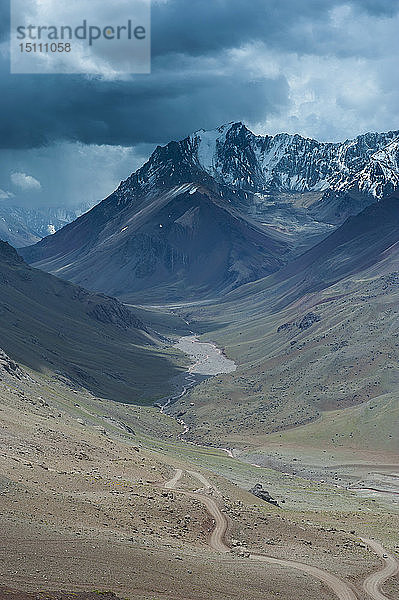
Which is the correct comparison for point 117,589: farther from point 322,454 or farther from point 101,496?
point 322,454

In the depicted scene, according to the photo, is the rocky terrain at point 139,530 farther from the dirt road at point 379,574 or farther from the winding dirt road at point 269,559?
the dirt road at point 379,574

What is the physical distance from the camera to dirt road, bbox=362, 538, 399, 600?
66.3 metres

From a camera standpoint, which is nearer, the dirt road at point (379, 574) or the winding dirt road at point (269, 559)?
the winding dirt road at point (269, 559)

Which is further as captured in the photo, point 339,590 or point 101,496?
point 101,496

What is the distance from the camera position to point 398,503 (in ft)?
446

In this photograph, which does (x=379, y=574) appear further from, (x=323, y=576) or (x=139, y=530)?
(x=139, y=530)

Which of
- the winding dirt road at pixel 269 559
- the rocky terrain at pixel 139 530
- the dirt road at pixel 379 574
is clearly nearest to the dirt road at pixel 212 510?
the winding dirt road at pixel 269 559

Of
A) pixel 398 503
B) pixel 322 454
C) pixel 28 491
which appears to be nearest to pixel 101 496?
pixel 28 491

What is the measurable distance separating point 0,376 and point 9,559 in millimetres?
107927

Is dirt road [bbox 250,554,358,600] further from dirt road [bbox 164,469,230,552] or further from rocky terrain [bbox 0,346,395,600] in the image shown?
dirt road [bbox 164,469,230,552]

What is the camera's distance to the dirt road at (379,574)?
2610 inches

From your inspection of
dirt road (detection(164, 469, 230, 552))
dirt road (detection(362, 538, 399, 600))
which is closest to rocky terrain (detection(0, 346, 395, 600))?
dirt road (detection(164, 469, 230, 552))

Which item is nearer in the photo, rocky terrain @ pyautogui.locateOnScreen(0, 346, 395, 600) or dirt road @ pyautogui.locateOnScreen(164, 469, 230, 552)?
rocky terrain @ pyautogui.locateOnScreen(0, 346, 395, 600)

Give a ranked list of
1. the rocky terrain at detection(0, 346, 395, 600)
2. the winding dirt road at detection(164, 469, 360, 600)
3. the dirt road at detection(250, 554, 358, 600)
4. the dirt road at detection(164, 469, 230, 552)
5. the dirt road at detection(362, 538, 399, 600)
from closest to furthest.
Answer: the rocky terrain at detection(0, 346, 395, 600) → the dirt road at detection(250, 554, 358, 600) → the winding dirt road at detection(164, 469, 360, 600) → the dirt road at detection(362, 538, 399, 600) → the dirt road at detection(164, 469, 230, 552)
